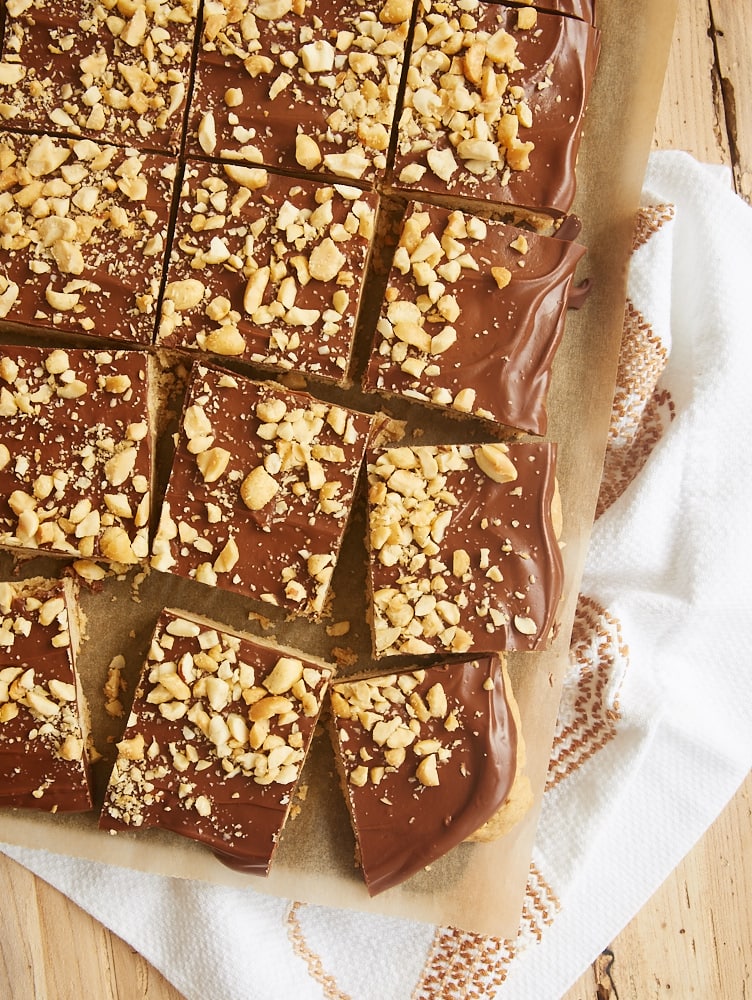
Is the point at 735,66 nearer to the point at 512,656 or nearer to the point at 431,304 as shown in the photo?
the point at 431,304

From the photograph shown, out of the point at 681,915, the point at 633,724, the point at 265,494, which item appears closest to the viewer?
the point at 265,494

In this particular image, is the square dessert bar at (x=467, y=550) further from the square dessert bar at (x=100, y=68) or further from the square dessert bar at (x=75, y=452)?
the square dessert bar at (x=100, y=68)

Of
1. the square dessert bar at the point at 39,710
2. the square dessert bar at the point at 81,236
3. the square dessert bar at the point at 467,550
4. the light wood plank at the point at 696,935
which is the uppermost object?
the square dessert bar at the point at 81,236

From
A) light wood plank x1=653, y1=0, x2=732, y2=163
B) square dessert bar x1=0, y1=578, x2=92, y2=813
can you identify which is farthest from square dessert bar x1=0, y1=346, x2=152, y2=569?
light wood plank x1=653, y1=0, x2=732, y2=163

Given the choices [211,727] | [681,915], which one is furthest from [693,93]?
[681,915]

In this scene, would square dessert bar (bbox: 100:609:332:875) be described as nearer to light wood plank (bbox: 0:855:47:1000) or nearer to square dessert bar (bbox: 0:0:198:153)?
light wood plank (bbox: 0:855:47:1000)

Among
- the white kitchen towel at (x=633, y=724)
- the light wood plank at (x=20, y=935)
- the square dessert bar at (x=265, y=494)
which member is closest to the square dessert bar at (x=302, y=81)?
the square dessert bar at (x=265, y=494)
